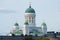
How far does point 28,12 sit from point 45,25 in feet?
17.2

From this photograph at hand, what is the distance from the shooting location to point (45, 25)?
126 metres

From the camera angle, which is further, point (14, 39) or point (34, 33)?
point (34, 33)

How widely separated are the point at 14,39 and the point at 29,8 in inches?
855

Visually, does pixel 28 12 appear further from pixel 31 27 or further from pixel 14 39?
pixel 14 39

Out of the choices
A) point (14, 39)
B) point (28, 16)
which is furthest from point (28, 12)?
point (14, 39)

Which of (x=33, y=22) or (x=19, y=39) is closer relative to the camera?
(x=19, y=39)

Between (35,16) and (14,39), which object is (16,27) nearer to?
(35,16)

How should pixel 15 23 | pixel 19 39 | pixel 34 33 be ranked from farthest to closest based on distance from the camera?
pixel 15 23 < pixel 34 33 < pixel 19 39

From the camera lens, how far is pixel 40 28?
126 meters

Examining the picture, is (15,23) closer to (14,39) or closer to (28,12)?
(28,12)

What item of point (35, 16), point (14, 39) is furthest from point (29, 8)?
point (14, 39)

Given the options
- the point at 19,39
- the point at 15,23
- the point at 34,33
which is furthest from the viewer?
the point at 15,23

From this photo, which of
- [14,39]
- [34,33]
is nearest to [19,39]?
[14,39]

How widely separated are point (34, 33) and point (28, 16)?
5599 mm
